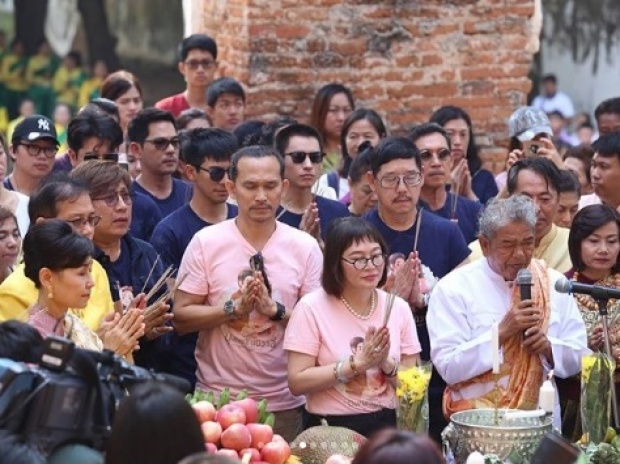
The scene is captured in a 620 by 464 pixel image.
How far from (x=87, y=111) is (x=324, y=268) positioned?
7.89 feet

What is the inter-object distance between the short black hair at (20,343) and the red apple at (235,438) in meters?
1.11

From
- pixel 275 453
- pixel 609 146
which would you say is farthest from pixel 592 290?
pixel 609 146

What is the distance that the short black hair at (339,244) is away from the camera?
724 cm

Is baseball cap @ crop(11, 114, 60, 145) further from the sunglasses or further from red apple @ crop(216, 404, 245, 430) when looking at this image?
red apple @ crop(216, 404, 245, 430)

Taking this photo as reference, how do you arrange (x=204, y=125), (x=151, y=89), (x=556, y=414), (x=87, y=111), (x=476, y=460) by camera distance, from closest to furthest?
1. (x=476, y=460)
2. (x=556, y=414)
3. (x=87, y=111)
4. (x=204, y=125)
5. (x=151, y=89)

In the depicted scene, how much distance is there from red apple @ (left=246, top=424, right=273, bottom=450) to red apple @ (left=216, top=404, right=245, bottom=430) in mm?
47

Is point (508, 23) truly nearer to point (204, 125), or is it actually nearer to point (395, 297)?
point (204, 125)

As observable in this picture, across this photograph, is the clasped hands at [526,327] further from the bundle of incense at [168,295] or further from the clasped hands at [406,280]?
the bundle of incense at [168,295]

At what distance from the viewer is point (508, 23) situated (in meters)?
12.1

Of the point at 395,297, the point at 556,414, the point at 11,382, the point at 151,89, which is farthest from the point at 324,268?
the point at 151,89

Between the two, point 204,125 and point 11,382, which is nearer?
point 11,382

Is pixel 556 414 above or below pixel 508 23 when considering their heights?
below

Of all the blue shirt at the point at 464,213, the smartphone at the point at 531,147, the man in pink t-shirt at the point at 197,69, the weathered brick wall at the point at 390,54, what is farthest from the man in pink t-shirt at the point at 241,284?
the weathered brick wall at the point at 390,54

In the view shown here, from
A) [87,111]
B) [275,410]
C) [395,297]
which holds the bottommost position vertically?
[275,410]
